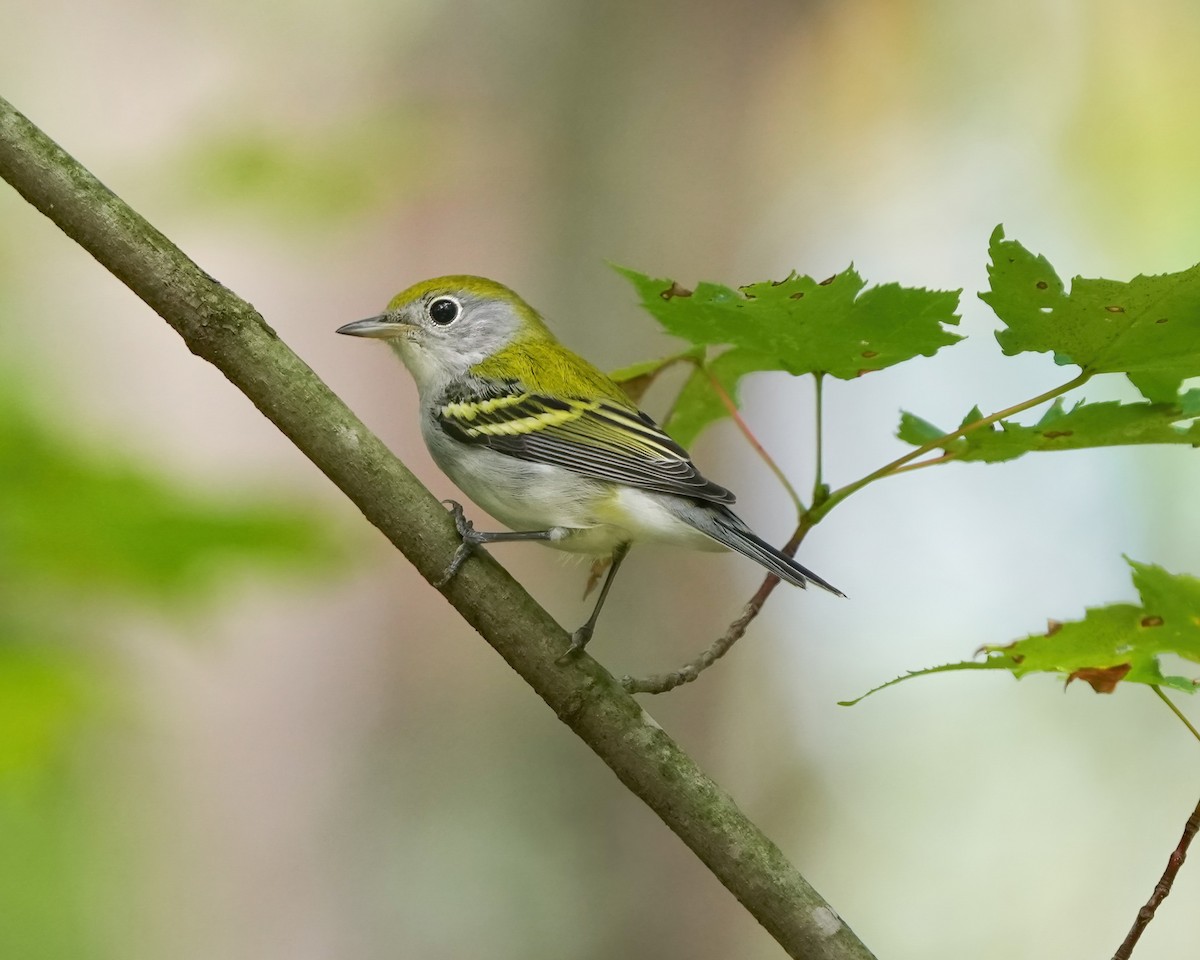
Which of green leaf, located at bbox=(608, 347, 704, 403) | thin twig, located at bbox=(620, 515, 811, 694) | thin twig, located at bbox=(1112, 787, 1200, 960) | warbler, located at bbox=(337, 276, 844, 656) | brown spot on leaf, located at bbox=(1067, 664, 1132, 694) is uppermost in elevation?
green leaf, located at bbox=(608, 347, 704, 403)

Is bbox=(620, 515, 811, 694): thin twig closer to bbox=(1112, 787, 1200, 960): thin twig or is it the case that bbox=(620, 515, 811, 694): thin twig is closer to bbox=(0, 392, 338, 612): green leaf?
bbox=(1112, 787, 1200, 960): thin twig

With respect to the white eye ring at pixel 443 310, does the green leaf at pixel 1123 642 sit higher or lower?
lower

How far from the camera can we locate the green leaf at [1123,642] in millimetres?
1306

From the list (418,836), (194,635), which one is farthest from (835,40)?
(194,635)

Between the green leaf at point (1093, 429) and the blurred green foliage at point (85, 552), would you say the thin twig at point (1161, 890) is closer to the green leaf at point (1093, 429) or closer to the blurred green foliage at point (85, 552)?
the green leaf at point (1093, 429)

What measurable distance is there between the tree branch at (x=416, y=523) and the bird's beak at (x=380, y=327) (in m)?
1.27

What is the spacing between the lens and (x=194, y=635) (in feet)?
7.00

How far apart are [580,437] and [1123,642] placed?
4.63 feet

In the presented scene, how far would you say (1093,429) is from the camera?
62.0 inches

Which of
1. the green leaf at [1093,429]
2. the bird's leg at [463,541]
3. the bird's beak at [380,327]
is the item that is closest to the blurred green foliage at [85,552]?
the bird's leg at [463,541]

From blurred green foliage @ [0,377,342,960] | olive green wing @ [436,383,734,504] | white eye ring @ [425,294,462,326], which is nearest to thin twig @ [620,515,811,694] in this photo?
olive green wing @ [436,383,734,504]

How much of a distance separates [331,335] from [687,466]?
2827 mm

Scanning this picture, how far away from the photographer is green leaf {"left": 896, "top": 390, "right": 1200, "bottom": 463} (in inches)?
61.7

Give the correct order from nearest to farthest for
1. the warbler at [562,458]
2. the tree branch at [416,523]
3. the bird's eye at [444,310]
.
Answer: the tree branch at [416,523]
the warbler at [562,458]
the bird's eye at [444,310]
